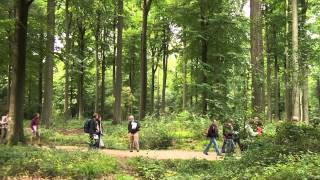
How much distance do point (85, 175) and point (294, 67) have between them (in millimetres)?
9290

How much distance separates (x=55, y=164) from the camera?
14.3 m

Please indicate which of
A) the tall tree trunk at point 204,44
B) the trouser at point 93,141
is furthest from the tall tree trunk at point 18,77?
the tall tree trunk at point 204,44

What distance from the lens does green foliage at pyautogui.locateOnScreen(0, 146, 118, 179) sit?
1392cm

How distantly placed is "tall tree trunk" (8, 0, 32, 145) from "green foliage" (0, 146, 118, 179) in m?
2.03

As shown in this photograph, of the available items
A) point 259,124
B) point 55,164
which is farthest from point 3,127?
point 259,124

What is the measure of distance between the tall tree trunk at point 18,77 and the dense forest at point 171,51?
0.04 m

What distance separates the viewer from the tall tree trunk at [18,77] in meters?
17.8

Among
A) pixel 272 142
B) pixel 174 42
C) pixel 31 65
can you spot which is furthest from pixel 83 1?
pixel 174 42

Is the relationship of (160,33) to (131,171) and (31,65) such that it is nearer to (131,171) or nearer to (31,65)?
(31,65)

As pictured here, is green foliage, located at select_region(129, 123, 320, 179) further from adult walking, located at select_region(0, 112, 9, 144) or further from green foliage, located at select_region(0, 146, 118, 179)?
adult walking, located at select_region(0, 112, 9, 144)

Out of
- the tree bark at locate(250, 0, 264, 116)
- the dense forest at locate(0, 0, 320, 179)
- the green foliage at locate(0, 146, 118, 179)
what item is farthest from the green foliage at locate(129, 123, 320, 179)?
the tree bark at locate(250, 0, 264, 116)

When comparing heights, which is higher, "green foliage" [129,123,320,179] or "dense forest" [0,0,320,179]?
"dense forest" [0,0,320,179]

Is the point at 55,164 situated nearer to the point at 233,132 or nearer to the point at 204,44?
the point at 233,132

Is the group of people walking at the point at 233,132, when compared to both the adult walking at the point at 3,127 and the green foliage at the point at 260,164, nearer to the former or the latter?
the green foliage at the point at 260,164
